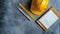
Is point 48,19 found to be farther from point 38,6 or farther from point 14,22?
point 14,22

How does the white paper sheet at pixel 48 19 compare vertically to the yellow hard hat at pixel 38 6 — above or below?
below

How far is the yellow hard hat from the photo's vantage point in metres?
1.18

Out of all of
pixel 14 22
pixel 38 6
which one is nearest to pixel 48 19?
pixel 38 6

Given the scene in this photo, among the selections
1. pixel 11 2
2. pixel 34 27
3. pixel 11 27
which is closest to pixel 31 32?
pixel 34 27

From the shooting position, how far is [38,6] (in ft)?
3.87

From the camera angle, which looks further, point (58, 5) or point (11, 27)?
point (58, 5)

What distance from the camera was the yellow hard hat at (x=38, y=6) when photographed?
1.18 metres

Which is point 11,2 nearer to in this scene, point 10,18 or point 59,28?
point 10,18

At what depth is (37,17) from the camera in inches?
47.6

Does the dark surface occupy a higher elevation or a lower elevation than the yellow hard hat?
lower

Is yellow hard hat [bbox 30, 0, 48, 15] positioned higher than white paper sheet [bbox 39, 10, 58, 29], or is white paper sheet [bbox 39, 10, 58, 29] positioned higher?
yellow hard hat [bbox 30, 0, 48, 15]

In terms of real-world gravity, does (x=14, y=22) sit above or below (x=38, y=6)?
below

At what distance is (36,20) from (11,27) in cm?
18

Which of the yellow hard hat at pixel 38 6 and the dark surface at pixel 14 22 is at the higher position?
the yellow hard hat at pixel 38 6
